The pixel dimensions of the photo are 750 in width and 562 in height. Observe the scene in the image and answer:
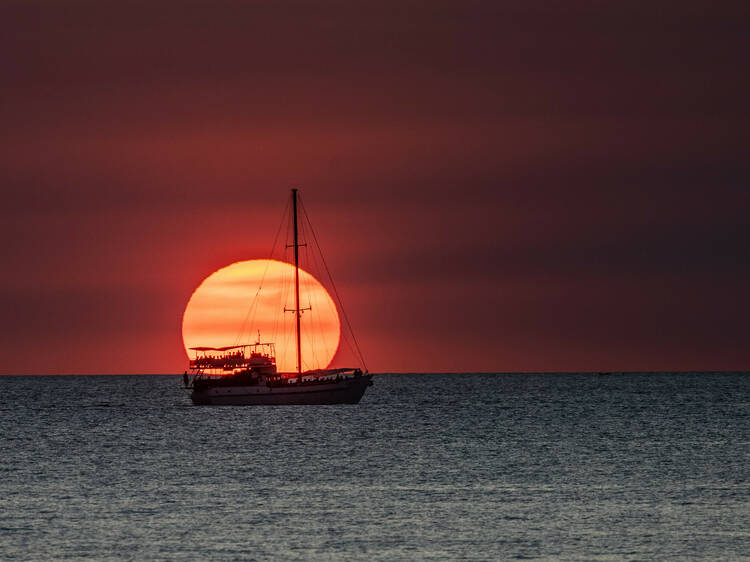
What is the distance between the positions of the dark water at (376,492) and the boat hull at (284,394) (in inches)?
918

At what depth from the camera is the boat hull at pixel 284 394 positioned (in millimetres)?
155500

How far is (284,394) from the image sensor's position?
15738 centimetres

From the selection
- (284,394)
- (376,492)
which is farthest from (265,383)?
(376,492)

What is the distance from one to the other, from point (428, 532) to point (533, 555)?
633 cm

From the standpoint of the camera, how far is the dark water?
47.2 m

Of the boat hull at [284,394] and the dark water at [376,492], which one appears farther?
the boat hull at [284,394]

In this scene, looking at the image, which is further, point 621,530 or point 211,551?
point 621,530

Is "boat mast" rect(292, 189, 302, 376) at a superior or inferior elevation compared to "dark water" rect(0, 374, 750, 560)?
superior

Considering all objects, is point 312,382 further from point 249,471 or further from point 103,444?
point 249,471

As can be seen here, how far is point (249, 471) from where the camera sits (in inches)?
3086

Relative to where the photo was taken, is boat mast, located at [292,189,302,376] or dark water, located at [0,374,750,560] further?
boat mast, located at [292,189,302,376]

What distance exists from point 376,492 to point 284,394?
92.8 m

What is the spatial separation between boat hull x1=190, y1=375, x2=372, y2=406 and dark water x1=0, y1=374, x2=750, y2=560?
23325 mm

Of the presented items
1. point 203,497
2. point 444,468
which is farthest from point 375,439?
point 203,497
